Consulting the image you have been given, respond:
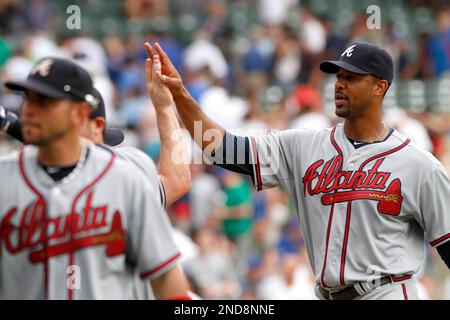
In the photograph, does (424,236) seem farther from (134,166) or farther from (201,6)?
(201,6)

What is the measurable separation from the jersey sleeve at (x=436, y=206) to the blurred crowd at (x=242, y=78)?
170 inches

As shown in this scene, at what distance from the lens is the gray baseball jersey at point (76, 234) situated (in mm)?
3955

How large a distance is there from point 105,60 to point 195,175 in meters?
3.02

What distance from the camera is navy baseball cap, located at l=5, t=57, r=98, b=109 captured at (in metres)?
3.93

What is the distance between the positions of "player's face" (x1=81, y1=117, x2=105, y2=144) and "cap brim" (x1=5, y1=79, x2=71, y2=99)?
79 cm

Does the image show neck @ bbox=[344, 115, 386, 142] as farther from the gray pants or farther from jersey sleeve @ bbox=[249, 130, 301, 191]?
the gray pants

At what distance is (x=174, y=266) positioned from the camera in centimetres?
405

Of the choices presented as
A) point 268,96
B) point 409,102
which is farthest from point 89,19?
point 409,102

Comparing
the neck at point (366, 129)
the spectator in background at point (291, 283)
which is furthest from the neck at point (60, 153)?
the spectator in background at point (291, 283)

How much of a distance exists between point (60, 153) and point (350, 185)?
1796 mm

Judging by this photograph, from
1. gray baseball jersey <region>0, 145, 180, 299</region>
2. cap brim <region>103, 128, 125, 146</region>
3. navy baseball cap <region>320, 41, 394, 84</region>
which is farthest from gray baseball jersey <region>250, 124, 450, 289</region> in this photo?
gray baseball jersey <region>0, 145, 180, 299</region>

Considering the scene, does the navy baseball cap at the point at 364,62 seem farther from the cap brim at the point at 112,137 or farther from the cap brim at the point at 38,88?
the cap brim at the point at 38,88

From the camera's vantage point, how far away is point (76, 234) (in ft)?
13.0
